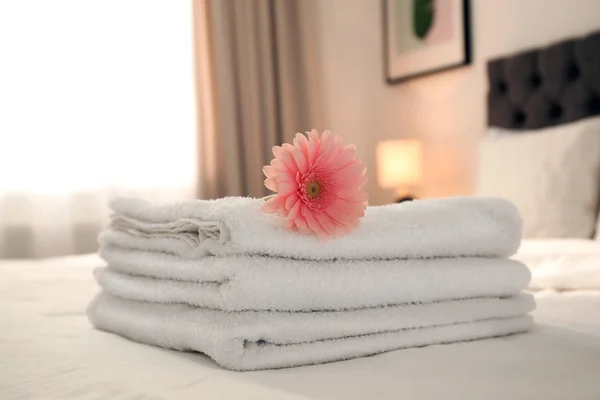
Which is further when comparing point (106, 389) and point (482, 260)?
point (482, 260)

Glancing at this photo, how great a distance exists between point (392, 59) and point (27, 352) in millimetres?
3008

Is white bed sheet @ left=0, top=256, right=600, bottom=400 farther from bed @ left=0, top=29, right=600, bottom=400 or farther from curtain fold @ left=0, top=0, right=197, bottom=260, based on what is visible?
curtain fold @ left=0, top=0, right=197, bottom=260

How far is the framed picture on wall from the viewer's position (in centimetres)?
310

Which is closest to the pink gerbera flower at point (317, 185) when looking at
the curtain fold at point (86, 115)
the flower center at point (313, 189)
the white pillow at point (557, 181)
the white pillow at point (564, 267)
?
the flower center at point (313, 189)

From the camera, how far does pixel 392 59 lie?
3592 millimetres

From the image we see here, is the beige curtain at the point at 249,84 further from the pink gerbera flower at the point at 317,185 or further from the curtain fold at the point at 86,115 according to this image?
the pink gerbera flower at the point at 317,185

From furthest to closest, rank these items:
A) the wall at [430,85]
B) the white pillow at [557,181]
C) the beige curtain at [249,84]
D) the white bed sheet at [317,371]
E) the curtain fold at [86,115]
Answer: the beige curtain at [249,84] < the curtain fold at [86,115] < the wall at [430,85] < the white pillow at [557,181] < the white bed sheet at [317,371]

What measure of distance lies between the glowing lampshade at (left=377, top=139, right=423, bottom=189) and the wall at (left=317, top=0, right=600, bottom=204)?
18 cm

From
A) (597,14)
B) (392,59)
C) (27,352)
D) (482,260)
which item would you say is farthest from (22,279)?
(392,59)

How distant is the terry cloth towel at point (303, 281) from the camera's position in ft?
2.51

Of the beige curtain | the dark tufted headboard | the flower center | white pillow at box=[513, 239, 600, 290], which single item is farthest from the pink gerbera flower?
the beige curtain

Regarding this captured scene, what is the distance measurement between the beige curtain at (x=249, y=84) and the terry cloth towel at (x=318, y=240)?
2.42m

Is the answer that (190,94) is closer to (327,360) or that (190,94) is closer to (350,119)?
(350,119)

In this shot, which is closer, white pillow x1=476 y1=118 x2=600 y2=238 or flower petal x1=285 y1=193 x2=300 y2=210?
flower petal x1=285 y1=193 x2=300 y2=210
